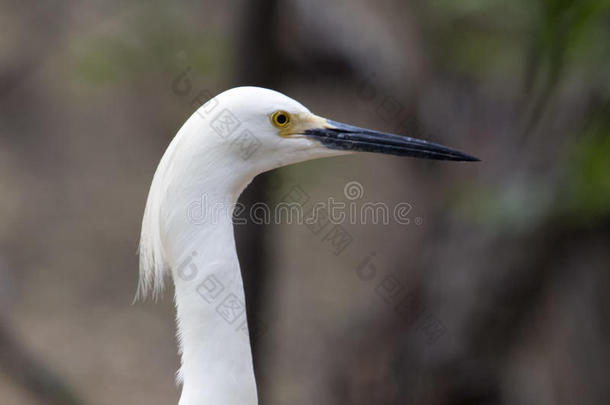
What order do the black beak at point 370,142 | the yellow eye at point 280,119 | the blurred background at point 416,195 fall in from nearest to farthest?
the yellow eye at point 280,119
the black beak at point 370,142
the blurred background at point 416,195

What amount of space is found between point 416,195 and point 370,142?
2.43m

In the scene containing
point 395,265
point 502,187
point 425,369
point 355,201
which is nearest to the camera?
point 502,187

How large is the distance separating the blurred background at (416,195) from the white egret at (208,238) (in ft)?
3.77

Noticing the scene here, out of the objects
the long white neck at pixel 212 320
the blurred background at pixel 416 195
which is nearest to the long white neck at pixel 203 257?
the long white neck at pixel 212 320

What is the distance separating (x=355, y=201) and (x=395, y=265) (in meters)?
1.28

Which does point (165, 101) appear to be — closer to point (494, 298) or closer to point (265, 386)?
point (265, 386)

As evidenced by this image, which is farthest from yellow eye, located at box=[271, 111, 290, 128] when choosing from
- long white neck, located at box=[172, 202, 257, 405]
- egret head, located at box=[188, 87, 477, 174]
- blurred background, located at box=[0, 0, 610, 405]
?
blurred background, located at box=[0, 0, 610, 405]

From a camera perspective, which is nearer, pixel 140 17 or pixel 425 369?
pixel 425 369

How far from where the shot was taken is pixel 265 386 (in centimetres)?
391

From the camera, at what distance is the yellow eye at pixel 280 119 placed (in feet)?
6.74

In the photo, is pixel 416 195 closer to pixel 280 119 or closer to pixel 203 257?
pixel 280 119

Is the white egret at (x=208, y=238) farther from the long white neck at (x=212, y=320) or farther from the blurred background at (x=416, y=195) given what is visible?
the blurred background at (x=416, y=195)

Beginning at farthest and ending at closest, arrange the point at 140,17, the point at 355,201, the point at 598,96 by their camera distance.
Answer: the point at 355,201, the point at 140,17, the point at 598,96

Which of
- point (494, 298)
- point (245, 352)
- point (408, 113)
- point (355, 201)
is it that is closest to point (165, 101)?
point (355, 201)
